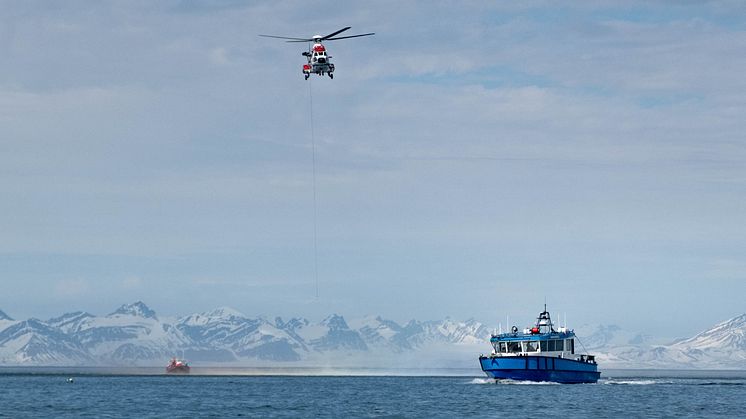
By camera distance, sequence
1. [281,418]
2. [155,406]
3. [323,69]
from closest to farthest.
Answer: [323,69] < [281,418] < [155,406]

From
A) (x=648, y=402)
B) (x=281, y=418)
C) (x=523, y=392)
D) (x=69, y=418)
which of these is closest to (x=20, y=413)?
(x=69, y=418)

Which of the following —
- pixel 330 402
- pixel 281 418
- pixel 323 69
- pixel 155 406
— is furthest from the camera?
pixel 330 402

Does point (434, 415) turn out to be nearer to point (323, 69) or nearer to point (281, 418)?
point (281, 418)

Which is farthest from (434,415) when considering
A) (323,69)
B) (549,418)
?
(323,69)

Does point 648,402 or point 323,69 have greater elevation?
point 323,69

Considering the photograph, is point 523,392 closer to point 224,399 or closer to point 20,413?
point 224,399

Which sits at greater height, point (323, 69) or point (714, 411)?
point (323, 69)

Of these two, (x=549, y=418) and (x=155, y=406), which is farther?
(x=155, y=406)

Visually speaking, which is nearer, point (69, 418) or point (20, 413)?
point (69, 418)

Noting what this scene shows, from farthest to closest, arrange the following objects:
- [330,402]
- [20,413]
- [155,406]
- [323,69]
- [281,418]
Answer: [330,402] < [155,406] < [20,413] < [281,418] < [323,69]
